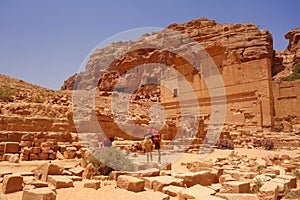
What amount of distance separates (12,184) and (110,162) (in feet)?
8.95

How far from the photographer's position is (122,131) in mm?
13414

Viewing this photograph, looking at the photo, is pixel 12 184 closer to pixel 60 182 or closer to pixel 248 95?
pixel 60 182

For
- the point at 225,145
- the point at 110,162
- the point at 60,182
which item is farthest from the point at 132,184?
the point at 225,145

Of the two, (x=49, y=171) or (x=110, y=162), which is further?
(x=110, y=162)

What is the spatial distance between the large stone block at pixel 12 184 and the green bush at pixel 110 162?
2231 millimetres

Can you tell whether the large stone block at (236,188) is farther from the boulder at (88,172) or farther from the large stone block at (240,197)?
the boulder at (88,172)

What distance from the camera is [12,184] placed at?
212 inches

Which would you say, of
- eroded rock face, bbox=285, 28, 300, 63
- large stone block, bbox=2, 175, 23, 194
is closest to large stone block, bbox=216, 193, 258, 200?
large stone block, bbox=2, 175, 23, 194

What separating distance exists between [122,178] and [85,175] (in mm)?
1593

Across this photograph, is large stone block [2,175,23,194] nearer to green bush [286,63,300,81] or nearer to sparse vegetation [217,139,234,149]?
sparse vegetation [217,139,234,149]

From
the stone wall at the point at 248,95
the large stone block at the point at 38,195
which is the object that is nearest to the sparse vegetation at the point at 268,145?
the stone wall at the point at 248,95

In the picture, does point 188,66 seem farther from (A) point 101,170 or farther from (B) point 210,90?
(A) point 101,170

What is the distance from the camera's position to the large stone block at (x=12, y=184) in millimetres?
5286

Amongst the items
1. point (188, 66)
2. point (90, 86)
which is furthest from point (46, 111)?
point (90, 86)
